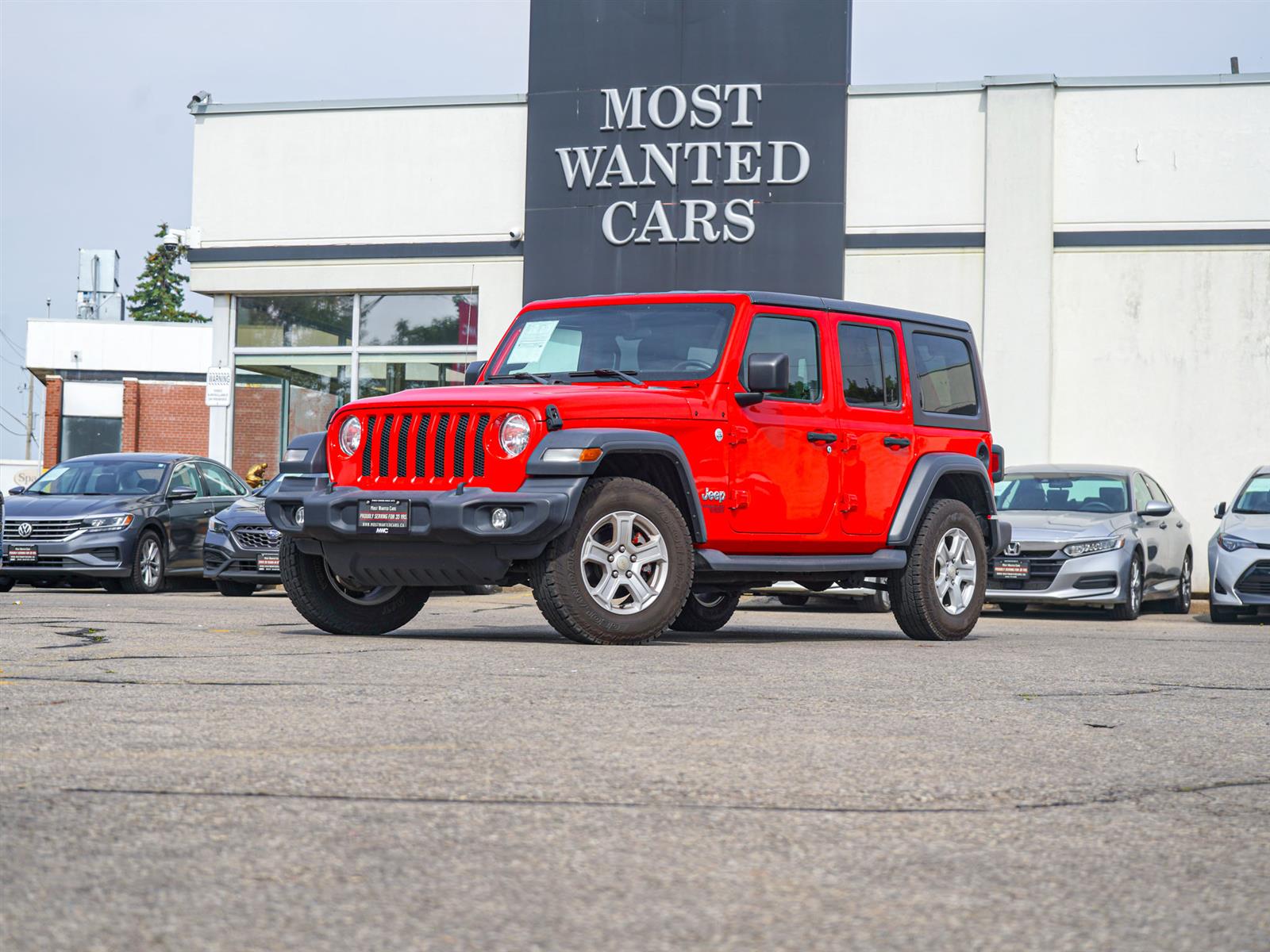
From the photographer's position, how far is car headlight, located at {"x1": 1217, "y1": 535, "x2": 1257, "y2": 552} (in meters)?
15.4

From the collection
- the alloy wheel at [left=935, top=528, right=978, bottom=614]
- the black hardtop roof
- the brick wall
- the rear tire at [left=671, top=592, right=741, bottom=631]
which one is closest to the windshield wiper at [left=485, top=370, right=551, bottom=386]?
the black hardtop roof

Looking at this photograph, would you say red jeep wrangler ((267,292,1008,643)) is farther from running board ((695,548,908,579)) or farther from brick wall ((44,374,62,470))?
brick wall ((44,374,62,470))

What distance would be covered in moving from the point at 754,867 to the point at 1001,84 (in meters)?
20.4

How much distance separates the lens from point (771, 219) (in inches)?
922

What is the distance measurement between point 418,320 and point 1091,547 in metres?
11.8

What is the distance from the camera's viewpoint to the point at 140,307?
92688 millimetres

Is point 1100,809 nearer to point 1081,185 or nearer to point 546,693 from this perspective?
point 546,693

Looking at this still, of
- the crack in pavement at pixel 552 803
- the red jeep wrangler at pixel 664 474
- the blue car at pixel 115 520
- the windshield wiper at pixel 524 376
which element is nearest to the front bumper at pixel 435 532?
the red jeep wrangler at pixel 664 474

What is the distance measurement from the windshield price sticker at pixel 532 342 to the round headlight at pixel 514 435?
142 centimetres

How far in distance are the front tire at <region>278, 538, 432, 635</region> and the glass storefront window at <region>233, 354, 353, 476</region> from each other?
49.3 ft

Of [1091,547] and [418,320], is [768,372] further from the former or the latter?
[418,320]

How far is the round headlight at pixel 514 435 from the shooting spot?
9.14 metres

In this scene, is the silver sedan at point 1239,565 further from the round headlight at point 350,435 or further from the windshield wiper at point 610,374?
the round headlight at point 350,435

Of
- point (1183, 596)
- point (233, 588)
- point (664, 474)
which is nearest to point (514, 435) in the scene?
point (664, 474)
